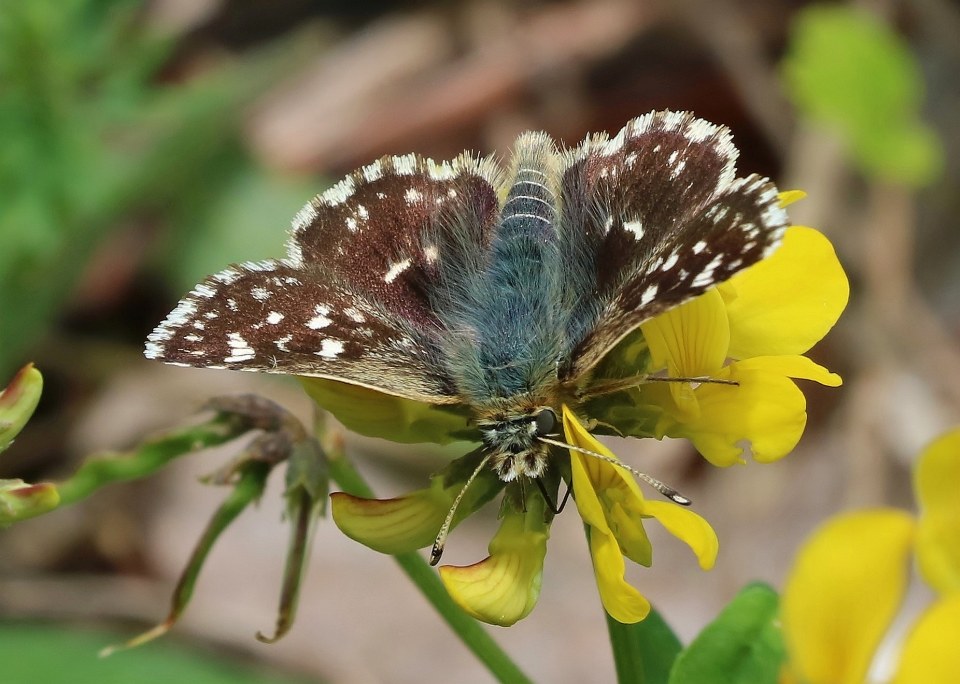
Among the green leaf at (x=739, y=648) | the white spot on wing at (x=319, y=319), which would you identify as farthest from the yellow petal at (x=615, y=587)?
the white spot on wing at (x=319, y=319)

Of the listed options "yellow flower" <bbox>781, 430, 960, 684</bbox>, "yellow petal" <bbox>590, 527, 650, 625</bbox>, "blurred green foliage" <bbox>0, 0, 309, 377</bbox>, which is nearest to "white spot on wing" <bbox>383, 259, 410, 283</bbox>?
"yellow petal" <bbox>590, 527, 650, 625</bbox>

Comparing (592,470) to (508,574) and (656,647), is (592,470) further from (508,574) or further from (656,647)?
(656,647)

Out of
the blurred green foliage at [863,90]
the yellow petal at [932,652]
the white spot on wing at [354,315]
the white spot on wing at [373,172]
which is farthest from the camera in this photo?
the blurred green foliage at [863,90]

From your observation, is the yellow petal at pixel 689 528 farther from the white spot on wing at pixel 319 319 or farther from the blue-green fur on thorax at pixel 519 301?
the white spot on wing at pixel 319 319

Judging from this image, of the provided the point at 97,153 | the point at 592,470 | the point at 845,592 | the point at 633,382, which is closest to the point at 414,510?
the point at 592,470

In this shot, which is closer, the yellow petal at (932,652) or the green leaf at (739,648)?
the yellow petal at (932,652)

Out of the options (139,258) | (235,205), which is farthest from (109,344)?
(235,205)

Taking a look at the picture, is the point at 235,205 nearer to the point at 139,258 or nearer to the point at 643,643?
the point at 139,258
